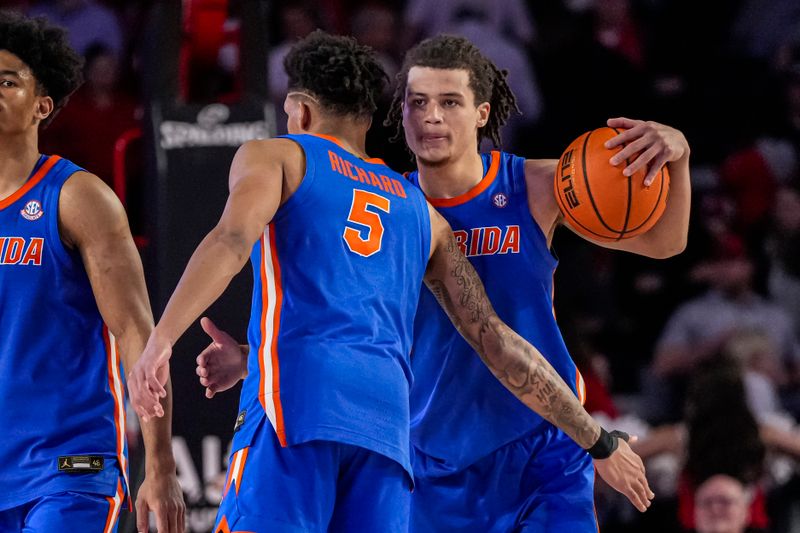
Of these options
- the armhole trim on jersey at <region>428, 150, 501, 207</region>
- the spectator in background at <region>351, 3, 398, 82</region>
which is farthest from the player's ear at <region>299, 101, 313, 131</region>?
the spectator in background at <region>351, 3, 398, 82</region>

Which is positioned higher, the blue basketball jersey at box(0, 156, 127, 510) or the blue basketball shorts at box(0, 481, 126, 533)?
the blue basketball jersey at box(0, 156, 127, 510)

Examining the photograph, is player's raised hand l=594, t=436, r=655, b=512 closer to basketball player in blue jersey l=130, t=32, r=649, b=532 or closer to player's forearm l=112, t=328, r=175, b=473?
basketball player in blue jersey l=130, t=32, r=649, b=532

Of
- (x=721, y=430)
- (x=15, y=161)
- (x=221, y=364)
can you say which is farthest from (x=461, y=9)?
(x=221, y=364)

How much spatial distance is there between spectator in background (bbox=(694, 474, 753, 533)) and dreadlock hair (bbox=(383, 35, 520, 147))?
2765 millimetres

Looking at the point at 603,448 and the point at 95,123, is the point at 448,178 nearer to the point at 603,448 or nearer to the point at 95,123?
the point at 603,448

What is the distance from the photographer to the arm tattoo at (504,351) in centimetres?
408

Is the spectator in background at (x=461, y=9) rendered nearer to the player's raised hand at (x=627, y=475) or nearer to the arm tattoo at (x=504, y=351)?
the arm tattoo at (x=504, y=351)

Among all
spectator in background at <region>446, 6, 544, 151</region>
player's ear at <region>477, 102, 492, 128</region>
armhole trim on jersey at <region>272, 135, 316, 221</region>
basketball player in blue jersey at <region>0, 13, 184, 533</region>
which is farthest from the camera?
spectator in background at <region>446, 6, 544, 151</region>

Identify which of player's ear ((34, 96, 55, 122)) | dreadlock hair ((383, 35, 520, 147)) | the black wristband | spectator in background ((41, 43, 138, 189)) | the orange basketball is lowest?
the black wristband

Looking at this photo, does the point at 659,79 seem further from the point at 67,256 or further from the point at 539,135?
the point at 67,256

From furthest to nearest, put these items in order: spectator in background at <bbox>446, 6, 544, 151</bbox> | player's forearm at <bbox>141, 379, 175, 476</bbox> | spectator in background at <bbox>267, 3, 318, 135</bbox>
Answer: spectator in background at <bbox>446, 6, 544, 151</bbox> → spectator in background at <bbox>267, 3, 318, 135</bbox> → player's forearm at <bbox>141, 379, 175, 476</bbox>

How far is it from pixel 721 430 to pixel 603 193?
3291 millimetres

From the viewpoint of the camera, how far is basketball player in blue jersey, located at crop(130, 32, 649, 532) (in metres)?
3.40

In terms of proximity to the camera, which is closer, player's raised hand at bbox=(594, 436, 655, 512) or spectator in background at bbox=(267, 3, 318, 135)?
player's raised hand at bbox=(594, 436, 655, 512)
